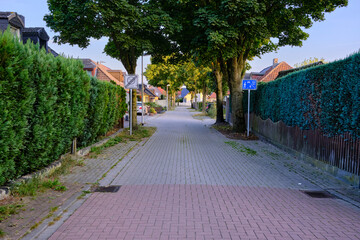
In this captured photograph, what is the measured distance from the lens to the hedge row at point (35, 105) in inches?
179

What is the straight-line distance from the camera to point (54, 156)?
22.7ft

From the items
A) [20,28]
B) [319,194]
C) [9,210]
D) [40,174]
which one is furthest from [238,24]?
[9,210]

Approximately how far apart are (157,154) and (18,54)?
19.8ft

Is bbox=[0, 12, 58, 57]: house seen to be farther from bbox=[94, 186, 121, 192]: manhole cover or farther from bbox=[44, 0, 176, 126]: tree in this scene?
bbox=[94, 186, 121, 192]: manhole cover

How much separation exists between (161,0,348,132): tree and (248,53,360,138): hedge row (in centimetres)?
316

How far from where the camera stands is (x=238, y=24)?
1326 cm

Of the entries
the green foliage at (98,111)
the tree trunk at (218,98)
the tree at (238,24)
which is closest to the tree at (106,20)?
the tree at (238,24)

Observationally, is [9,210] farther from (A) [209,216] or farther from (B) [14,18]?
(B) [14,18]

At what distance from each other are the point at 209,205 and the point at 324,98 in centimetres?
496

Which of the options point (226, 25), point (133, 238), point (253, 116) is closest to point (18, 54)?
point (133, 238)

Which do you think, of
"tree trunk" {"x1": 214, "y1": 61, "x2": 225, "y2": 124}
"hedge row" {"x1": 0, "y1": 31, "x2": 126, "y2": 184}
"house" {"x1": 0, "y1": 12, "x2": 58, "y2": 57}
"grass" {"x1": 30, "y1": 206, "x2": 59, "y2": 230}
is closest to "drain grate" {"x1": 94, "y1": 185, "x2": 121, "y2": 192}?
"grass" {"x1": 30, "y1": 206, "x2": 59, "y2": 230}

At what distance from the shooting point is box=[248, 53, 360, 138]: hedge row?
6430mm

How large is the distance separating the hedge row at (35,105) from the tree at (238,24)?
23.6 ft

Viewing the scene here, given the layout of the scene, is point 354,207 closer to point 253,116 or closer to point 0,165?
point 0,165
